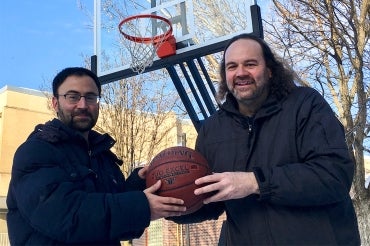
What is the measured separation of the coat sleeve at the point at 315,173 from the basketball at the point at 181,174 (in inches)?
16.0

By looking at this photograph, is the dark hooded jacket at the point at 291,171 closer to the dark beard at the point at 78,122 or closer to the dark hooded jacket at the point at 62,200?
the dark hooded jacket at the point at 62,200

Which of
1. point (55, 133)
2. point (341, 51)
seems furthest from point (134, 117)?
point (55, 133)

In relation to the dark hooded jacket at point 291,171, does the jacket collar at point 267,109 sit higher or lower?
higher

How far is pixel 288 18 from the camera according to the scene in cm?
1079

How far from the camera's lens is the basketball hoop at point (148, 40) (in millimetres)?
6066

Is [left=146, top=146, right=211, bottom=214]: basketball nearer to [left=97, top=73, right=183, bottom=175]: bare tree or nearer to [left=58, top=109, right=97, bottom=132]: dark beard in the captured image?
[left=58, top=109, right=97, bottom=132]: dark beard

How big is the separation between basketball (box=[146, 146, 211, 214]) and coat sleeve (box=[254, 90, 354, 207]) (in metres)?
0.41

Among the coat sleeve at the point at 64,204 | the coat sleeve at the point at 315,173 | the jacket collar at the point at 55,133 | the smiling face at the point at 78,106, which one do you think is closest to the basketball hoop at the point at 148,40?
the smiling face at the point at 78,106

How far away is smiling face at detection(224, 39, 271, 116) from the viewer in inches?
112

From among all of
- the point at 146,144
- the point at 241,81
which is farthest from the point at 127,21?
the point at 146,144

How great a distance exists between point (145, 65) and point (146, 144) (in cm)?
835

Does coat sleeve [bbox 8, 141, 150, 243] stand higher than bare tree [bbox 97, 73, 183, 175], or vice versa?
bare tree [bbox 97, 73, 183, 175]

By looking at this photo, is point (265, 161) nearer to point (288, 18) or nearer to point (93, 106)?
point (93, 106)

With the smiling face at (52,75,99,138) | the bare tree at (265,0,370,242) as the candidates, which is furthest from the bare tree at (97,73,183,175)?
the smiling face at (52,75,99,138)
